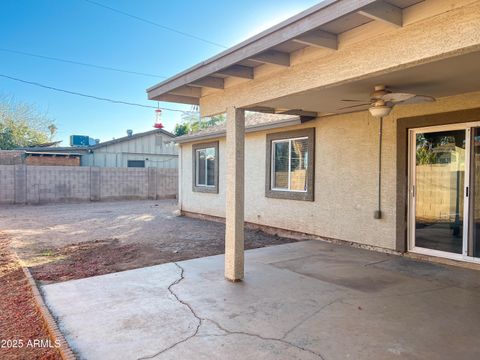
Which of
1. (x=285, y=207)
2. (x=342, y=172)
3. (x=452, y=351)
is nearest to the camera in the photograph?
(x=452, y=351)

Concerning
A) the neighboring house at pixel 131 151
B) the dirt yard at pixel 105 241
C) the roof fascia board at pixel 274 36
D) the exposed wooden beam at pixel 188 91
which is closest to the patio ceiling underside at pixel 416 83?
the roof fascia board at pixel 274 36

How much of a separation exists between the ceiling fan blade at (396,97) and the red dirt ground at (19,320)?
4774 mm

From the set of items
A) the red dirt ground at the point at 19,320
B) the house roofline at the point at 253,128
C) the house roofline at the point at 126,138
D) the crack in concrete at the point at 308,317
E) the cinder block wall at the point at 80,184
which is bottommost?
the red dirt ground at the point at 19,320

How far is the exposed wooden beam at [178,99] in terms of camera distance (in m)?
5.91

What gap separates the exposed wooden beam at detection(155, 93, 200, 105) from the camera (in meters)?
5.91

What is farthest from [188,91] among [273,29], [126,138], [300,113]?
[126,138]

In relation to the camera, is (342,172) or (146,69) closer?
(342,172)

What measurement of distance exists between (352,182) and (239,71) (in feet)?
12.7

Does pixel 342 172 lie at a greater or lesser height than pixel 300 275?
greater

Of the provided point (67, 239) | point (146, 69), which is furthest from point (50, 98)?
point (67, 239)

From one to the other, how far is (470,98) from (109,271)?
643 cm

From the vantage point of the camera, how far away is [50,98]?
3188 cm

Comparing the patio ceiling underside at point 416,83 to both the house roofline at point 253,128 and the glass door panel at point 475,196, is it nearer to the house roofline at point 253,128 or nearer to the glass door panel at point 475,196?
the glass door panel at point 475,196

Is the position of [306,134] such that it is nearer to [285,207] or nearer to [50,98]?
[285,207]
